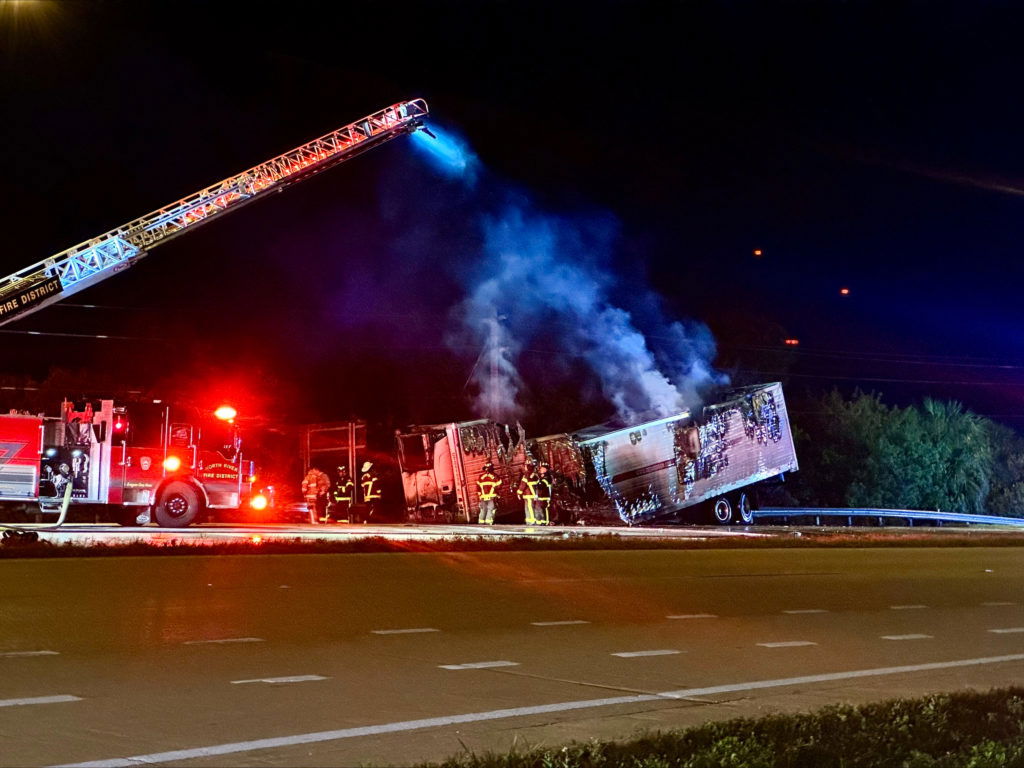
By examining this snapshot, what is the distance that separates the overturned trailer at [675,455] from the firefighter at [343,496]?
496 cm

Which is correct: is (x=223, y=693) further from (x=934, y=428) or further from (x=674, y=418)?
(x=934, y=428)

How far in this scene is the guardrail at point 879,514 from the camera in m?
36.9

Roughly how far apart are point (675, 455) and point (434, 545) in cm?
1407

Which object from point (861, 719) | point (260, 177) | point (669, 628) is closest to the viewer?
point (861, 719)

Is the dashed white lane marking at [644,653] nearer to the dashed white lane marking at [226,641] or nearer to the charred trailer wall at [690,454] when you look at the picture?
the dashed white lane marking at [226,641]

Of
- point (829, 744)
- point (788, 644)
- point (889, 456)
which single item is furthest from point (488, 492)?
point (829, 744)

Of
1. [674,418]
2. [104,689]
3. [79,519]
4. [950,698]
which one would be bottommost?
[950,698]

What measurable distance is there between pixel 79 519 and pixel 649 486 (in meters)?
14.1

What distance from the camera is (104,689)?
665 centimetres

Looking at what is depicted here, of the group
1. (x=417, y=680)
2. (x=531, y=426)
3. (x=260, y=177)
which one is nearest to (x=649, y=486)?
(x=531, y=426)

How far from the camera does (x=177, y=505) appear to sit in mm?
22109

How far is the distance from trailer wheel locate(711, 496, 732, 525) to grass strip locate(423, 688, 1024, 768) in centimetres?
2622

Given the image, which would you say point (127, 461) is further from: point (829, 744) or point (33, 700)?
point (829, 744)

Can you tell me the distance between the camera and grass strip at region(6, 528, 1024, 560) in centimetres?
1409
